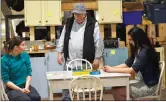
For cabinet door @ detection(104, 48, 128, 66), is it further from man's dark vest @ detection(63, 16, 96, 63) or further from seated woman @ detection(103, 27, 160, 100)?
seated woman @ detection(103, 27, 160, 100)

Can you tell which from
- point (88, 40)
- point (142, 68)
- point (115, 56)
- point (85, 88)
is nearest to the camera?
point (85, 88)

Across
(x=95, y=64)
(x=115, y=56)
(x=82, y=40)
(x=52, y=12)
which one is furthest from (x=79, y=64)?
(x=52, y=12)

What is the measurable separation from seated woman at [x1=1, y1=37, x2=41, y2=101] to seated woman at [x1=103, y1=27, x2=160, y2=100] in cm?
93

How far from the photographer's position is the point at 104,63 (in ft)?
19.4

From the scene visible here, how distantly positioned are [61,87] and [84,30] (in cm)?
104

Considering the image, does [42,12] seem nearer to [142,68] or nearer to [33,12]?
[33,12]

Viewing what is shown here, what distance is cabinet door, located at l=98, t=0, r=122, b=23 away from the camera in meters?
5.94

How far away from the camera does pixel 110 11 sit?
19.5ft

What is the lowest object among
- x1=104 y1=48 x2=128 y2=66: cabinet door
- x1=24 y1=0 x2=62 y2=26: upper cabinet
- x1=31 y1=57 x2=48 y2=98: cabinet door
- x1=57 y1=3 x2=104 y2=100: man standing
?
x1=31 y1=57 x2=48 y2=98: cabinet door

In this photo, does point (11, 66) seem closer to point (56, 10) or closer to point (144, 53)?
point (144, 53)

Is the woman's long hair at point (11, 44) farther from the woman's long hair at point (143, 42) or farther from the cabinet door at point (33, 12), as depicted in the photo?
the cabinet door at point (33, 12)

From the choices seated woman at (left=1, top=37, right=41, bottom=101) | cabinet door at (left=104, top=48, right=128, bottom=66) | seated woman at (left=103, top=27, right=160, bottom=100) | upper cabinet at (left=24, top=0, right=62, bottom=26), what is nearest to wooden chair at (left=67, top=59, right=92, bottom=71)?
seated woman at (left=103, top=27, right=160, bottom=100)

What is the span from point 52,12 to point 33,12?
0.34 metres

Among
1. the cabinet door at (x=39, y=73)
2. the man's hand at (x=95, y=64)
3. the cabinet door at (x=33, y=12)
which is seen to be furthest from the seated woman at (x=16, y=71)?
the cabinet door at (x=33, y=12)
